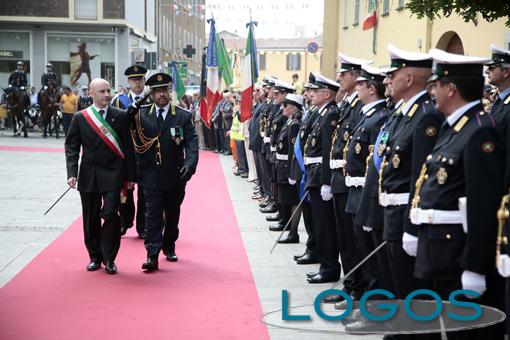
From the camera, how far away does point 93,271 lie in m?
9.19

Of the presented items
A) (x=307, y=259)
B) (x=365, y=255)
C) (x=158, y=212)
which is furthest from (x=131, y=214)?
(x=365, y=255)

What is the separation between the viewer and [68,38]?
137 feet

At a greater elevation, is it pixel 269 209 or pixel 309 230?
pixel 309 230

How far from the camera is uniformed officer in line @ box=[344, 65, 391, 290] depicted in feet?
23.3

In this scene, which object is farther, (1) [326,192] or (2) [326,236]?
(2) [326,236]

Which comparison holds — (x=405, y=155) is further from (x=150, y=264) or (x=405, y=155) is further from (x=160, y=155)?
(x=150, y=264)

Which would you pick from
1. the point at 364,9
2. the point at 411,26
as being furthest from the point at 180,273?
the point at 364,9

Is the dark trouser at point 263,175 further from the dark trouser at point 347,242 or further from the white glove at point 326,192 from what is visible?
the dark trouser at point 347,242

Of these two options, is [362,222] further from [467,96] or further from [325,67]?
[325,67]

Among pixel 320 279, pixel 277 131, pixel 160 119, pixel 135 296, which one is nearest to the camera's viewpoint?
pixel 135 296

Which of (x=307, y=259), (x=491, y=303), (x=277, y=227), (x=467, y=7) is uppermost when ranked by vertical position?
(x=467, y=7)

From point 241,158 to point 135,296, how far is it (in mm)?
12622

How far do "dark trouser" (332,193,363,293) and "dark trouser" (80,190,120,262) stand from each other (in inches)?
97.0

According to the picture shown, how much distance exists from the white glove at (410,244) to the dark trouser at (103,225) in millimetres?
4425
